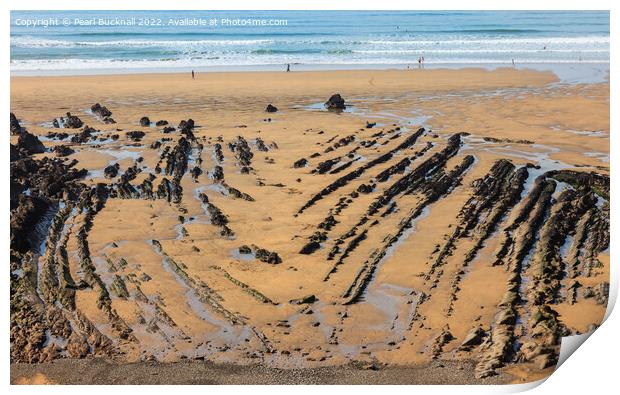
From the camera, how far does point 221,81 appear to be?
26.8 meters

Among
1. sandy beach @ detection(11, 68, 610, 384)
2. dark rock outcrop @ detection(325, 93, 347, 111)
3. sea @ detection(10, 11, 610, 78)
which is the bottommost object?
sandy beach @ detection(11, 68, 610, 384)

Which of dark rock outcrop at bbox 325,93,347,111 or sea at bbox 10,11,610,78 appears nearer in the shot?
dark rock outcrop at bbox 325,93,347,111

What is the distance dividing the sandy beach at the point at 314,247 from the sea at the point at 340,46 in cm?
571

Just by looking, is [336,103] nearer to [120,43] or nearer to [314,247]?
[314,247]

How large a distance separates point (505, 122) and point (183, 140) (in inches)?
344

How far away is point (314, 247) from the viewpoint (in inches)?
484

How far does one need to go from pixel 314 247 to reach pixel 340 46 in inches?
791

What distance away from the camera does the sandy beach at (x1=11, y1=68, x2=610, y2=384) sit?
957cm

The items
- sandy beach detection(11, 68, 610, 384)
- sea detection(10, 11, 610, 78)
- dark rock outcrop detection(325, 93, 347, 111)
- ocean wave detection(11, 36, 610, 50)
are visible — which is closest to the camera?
sandy beach detection(11, 68, 610, 384)

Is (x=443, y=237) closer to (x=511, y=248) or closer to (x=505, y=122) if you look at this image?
(x=511, y=248)

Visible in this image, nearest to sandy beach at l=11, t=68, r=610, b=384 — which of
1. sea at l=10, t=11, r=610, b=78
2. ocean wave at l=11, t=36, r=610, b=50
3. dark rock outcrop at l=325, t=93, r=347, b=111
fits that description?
dark rock outcrop at l=325, t=93, r=347, b=111

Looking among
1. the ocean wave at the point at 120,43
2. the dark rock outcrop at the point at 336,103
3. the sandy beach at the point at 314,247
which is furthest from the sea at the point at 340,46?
the sandy beach at the point at 314,247

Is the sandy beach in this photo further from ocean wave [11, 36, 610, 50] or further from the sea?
the sea

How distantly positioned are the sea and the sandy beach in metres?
5.71
